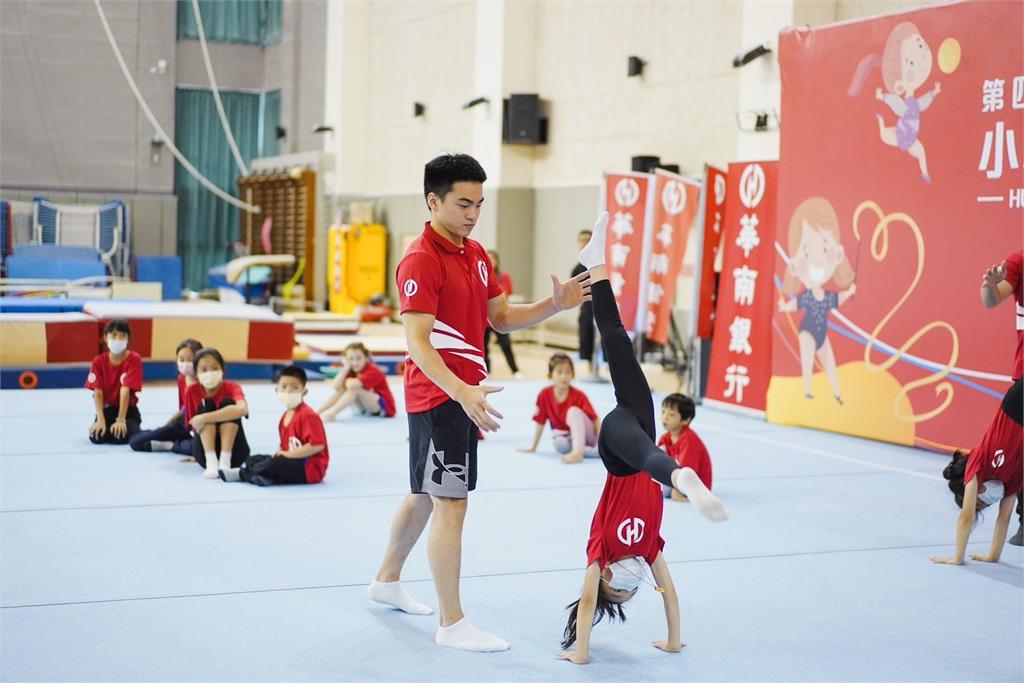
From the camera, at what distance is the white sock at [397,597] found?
400 centimetres

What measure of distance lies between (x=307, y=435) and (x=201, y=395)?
0.77 meters

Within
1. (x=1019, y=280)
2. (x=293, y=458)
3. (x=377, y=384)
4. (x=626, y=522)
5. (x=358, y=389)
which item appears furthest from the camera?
(x=377, y=384)

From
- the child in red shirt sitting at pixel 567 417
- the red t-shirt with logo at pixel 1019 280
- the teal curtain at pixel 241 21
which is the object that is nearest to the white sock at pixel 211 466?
the child in red shirt sitting at pixel 567 417

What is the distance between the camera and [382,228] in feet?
60.9

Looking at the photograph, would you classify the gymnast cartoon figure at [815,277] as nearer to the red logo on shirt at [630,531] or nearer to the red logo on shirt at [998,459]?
the red logo on shirt at [998,459]

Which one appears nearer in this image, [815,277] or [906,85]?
[906,85]

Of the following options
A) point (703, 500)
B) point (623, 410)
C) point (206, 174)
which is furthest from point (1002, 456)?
point (206, 174)

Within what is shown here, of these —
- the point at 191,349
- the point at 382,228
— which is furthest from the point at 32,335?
the point at 382,228

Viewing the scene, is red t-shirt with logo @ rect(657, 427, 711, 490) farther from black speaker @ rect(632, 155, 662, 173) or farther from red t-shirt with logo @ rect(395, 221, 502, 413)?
black speaker @ rect(632, 155, 662, 173)

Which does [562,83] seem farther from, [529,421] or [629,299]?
[529,421]

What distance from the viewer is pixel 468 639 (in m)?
3.62

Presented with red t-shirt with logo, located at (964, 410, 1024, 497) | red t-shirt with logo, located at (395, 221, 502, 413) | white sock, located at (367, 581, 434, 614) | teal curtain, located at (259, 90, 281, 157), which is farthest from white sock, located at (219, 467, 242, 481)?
teal curtain, located at (259, 90, 281, 157)

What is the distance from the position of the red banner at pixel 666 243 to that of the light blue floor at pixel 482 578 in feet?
10.7

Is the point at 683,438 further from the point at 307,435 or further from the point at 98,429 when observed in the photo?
the point at 98,429
